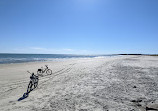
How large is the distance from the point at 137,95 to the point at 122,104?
1697mm

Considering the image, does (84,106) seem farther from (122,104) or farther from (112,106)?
(122,104)

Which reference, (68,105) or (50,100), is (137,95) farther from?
(50,100)

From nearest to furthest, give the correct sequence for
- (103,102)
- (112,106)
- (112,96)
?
(112,106), (103,102), (112,96)

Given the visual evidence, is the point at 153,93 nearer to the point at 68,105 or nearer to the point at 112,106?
the point at 112,106

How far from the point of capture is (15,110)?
4641 millimetres

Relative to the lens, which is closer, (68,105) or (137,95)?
(68,105)

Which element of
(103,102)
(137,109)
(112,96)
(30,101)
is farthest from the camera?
(112,96)

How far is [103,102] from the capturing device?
5145mm

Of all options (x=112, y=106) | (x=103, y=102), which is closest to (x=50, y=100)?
(x=103, y=102)

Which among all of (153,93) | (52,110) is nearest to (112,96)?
(153,93)

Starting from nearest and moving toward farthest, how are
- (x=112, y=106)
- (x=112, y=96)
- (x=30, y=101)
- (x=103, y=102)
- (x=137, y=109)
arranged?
(x=137, y=109) < (x=112, y=106) < (x=103, y=102) < (x=30, y=101) < (x=112, y=96)

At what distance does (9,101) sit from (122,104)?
6.39 metres

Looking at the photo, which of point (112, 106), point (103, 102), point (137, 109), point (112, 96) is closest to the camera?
point (137, 109)

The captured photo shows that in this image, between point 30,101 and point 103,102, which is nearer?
point 103,102
